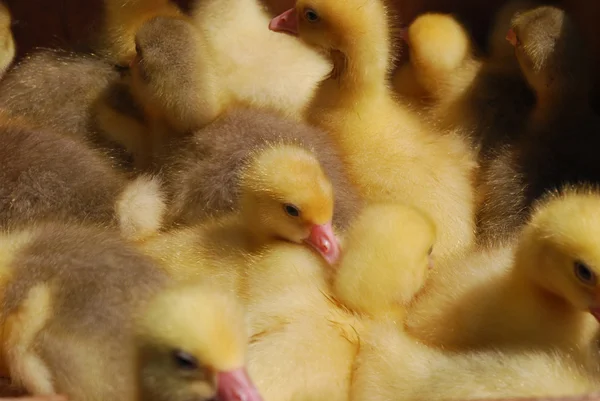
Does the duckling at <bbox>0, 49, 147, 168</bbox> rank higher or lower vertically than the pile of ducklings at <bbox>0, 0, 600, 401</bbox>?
lower

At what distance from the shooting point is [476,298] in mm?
1215

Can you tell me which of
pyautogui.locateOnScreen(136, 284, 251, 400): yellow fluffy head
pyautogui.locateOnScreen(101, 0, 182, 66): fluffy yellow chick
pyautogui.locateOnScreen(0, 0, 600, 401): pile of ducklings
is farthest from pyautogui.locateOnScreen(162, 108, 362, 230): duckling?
pyautogui.locateOnScreen(136, 284, 251, 400): yellow fluffy head

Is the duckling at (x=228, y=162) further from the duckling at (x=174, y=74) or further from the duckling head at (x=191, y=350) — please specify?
the duckling head at (x=191, y=350)

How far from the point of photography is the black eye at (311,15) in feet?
5.35

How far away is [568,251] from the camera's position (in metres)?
1.08

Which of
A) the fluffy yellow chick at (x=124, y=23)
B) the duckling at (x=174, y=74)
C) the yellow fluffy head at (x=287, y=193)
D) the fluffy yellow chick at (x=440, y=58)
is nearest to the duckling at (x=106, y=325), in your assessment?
the yellow fluffy head at (x=287, y=193)

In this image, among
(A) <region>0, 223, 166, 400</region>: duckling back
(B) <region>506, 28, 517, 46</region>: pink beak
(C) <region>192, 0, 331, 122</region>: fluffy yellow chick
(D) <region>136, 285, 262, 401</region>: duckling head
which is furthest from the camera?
(C) <region>192, 0, 331, 122</region>: fluffy yellow chick

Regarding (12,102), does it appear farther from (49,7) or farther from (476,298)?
(476,298)

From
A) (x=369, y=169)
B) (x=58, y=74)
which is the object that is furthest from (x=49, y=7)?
(x=369, y=169)

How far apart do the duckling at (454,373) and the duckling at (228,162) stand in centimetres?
33

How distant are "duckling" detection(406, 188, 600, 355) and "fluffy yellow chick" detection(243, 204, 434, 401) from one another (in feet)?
0.24

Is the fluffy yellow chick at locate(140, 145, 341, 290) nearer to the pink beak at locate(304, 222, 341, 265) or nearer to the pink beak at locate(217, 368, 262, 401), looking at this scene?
the pink beak at locate(304, 222, 341, 265)

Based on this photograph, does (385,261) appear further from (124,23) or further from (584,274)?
(124,23)

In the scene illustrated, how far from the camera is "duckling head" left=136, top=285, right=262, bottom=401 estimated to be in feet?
3.10
